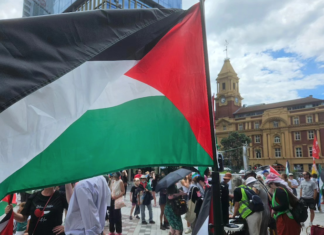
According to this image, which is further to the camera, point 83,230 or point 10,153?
point 83,230

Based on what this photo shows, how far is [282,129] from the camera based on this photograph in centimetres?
6500

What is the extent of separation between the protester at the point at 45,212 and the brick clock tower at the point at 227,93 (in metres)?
80.7

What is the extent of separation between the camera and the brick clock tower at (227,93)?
84125 millimetres

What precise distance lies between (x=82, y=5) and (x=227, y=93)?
171ft

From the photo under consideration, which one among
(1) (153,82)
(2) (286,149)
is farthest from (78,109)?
(2) (286,149)

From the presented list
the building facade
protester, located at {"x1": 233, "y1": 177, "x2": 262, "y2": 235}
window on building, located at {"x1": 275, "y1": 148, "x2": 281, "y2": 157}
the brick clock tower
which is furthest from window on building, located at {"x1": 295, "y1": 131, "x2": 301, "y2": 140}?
protester, located at {"x1": 233, "y1": 177, "x2": 262, "y2": 235}

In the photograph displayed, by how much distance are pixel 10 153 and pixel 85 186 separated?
207cm

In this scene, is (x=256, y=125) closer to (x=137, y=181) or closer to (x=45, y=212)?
(x=137, y=181)

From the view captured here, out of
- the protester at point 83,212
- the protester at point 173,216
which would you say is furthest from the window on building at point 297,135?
the protester at point 83,212

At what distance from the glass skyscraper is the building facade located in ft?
115

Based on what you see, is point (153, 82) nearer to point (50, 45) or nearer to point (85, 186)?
point (50, 45)

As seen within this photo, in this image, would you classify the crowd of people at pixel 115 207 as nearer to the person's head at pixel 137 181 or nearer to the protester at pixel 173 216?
the protester at pixel 173 216

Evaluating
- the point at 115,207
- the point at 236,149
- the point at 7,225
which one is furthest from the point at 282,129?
the point at 7,225

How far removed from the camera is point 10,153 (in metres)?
1.95
